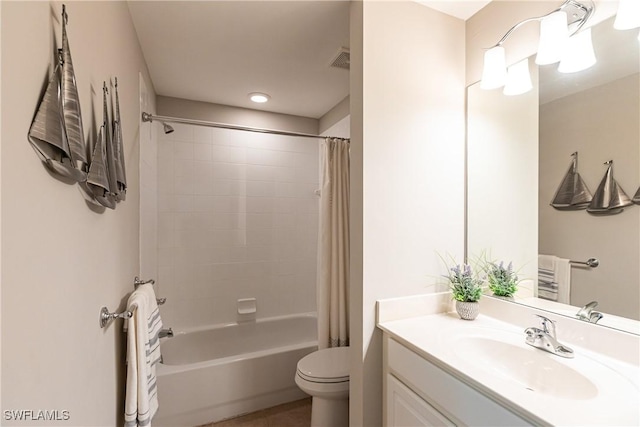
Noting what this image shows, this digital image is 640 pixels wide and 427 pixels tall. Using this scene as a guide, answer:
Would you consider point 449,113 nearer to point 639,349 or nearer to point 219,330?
point 639,349

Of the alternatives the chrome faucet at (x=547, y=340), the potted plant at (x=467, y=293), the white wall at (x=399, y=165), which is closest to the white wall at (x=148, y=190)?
the white wall at (x=399, y=165)

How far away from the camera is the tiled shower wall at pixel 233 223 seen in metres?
2.56

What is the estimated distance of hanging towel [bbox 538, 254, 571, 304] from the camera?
1.19 meters

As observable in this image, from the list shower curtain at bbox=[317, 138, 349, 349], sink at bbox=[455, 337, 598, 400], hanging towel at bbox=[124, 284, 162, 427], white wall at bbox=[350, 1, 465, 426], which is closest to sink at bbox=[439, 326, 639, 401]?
sink at bbox=[455, 337, 598, 400]

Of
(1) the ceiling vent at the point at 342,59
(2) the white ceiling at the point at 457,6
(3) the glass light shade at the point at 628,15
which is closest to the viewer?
(3) the glass light shade at the point at 628,15

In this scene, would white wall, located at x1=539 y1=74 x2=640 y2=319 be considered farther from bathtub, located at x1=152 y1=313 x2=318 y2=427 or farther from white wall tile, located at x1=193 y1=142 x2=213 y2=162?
white wall tile, located at x1=193 y1=142 x2=213 y2=162

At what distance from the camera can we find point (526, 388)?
84 centimetres

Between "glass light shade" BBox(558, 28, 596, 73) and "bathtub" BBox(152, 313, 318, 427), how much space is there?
2.24 m

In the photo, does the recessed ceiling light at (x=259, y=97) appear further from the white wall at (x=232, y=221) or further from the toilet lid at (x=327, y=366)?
the toilet lid at (x=327, y=366)

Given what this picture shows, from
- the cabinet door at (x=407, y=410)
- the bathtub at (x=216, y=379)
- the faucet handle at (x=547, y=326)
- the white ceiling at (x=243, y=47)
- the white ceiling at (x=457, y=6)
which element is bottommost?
the bathtub at (x=216, y=379)

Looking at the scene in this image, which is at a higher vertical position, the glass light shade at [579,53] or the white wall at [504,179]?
the glass light shade at [579,53]

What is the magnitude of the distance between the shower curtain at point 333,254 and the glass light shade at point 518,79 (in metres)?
1.03

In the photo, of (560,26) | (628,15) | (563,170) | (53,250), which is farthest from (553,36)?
(53,250)

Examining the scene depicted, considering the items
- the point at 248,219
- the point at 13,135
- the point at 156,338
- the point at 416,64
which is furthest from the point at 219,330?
the point at 416,64
